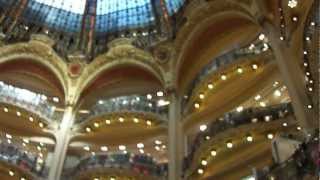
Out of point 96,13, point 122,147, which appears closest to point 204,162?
point 122,147

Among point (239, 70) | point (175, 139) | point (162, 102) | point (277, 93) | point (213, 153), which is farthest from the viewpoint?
point (162, 102)

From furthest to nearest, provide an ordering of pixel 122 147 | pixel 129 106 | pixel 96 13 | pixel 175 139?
pixel 96 13
pixel 122 147
pixel 129 106
pixel 175 139

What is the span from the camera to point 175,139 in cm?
2391

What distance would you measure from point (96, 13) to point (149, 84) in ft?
22.2

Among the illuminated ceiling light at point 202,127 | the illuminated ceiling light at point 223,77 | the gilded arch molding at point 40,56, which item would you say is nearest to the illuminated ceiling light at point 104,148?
the gilded arch molding at point 40,56

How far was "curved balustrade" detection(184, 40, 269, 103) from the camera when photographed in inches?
958

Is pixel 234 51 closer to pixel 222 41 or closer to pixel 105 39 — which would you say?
pixel 222 41

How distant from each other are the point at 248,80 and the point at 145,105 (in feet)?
20.6

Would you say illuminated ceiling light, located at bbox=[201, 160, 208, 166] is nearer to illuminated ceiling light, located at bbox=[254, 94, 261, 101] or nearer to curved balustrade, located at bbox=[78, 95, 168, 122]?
curved balustrade, located at bbox=[78, 95, 168, 122]

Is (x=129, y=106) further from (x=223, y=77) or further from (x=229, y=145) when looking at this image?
(x=229, y=145)

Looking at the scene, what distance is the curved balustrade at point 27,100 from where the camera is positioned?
88.7ft

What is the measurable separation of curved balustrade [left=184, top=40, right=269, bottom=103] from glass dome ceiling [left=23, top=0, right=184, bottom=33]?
22.3ft

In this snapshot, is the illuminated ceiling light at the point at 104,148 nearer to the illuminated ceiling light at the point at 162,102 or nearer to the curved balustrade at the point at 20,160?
the illuminated ceiling light at the point at 162,102

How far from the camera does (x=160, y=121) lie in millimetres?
26578
